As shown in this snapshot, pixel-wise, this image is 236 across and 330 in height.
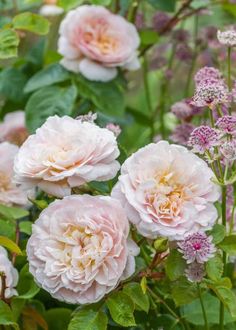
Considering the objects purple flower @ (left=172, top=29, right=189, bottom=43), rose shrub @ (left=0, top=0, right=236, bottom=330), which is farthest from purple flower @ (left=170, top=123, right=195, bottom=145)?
purple flower @ (left=172, top=29, right=189, bottom=43)

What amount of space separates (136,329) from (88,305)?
5.1 inches

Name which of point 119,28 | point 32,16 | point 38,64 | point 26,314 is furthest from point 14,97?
point 26,314

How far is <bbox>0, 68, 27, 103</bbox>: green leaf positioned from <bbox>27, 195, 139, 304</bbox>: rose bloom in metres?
0.57

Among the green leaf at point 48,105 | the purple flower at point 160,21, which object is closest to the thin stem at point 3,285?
the green leaf at point 48,105

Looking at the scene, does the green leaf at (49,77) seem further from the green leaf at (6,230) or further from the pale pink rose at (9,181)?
the green leaf at (6,230)

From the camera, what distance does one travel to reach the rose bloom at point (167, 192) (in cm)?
67

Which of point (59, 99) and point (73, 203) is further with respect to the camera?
point (59, 99)

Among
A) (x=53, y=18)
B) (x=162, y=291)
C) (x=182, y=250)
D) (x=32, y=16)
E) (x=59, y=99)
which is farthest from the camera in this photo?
(x=53, y=18)

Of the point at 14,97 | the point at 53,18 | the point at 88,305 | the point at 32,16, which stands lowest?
the point at 53,18

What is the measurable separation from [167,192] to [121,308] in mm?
105

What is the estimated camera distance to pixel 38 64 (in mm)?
1309

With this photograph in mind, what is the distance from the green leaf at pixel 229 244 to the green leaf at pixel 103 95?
17.0 inches

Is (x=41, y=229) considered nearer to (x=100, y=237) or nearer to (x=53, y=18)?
(x=100, y=237)

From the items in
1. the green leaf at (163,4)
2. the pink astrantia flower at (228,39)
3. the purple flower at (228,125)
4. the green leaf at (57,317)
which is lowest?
the green leaf at (57,317)
